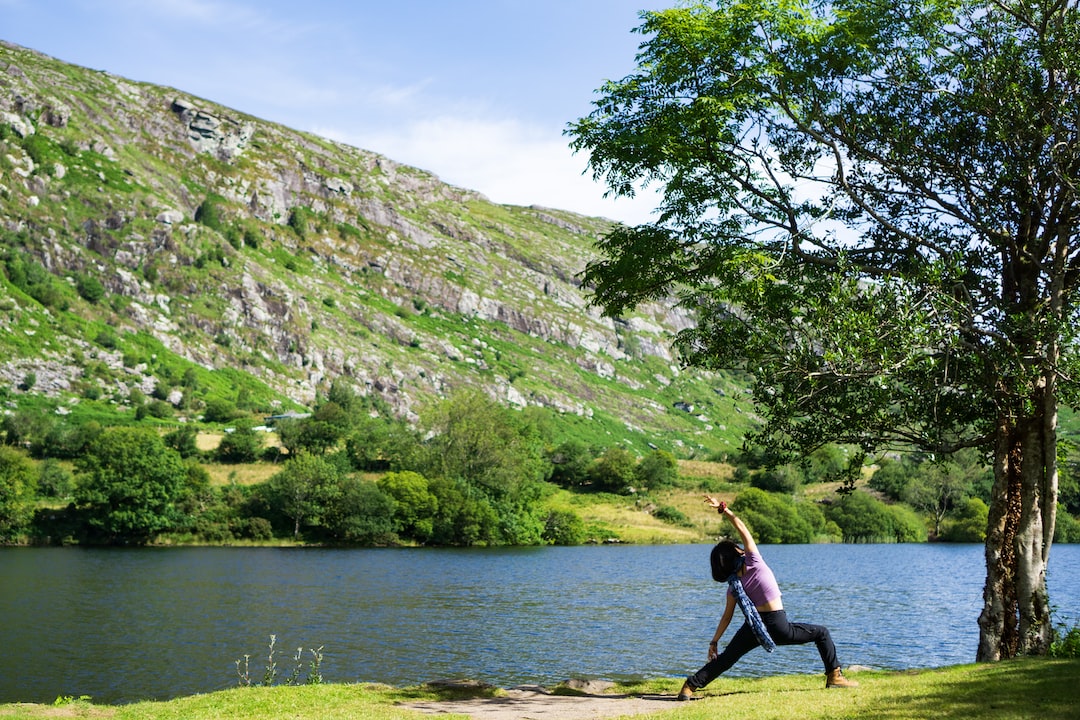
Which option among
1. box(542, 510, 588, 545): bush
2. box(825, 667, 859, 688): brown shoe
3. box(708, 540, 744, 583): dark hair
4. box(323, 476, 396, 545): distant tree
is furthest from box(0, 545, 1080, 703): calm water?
box(542, 510, 588, 545): bush

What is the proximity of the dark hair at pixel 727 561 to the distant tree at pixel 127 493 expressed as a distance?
306ft

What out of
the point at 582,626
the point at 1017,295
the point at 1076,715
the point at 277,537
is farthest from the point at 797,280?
the point at 277,537

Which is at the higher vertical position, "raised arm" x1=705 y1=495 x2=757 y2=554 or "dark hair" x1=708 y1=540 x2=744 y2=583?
"raised arm" x1=705 y1=495 x2=757 y2=554

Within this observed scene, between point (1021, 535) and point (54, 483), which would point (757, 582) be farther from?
point (54, 483)

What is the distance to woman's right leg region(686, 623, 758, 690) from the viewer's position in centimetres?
1414

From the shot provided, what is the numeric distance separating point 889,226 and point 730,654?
11.2m

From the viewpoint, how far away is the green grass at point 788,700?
12.0m

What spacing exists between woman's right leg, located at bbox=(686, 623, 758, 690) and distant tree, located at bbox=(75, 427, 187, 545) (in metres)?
92.3

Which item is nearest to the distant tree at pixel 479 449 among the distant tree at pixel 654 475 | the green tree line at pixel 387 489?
the green tree line at pixel 387 489

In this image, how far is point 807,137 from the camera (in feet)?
70.0

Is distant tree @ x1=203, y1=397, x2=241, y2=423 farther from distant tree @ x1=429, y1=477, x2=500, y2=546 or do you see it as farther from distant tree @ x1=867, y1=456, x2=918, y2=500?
distant tree @ x1=867, y1=456, x2=918, y2=500

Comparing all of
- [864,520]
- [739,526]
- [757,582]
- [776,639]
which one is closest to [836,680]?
[776,639]

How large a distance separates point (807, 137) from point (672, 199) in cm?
378

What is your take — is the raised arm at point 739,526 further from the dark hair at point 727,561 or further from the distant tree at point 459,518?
the distant tree at point 459,518
